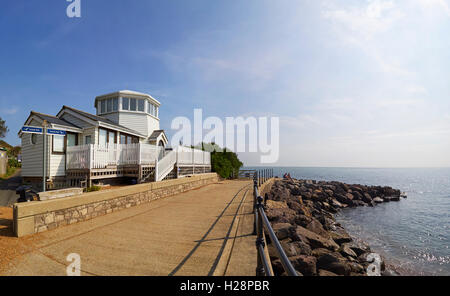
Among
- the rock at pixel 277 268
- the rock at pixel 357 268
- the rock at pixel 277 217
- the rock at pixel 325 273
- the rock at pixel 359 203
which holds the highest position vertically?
the rock at pixel 277 217

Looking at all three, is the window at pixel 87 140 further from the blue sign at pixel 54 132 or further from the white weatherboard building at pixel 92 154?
the blue sign at pixel 54 132

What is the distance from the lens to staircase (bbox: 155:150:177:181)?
1244cm

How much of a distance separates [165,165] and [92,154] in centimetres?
427

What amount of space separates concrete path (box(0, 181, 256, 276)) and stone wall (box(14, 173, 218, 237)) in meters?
0.23

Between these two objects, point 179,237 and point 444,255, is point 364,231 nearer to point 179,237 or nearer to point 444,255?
point 444,255

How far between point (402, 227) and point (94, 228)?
19.2m

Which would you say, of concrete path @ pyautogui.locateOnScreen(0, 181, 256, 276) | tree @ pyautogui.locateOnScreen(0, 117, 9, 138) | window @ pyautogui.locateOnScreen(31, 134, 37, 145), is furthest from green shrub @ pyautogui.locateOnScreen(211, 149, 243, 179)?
tree @ pyautogui.locateOnScreen(0, 117, 9, 138)

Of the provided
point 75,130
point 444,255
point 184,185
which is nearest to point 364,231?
point 444,255

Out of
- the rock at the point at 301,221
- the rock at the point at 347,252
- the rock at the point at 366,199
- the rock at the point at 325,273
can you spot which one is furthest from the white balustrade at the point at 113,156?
the rock at the point at 366,199

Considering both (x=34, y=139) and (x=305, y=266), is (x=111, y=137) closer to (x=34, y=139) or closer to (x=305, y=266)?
(x=34, y=139)

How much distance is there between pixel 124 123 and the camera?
17859 mm

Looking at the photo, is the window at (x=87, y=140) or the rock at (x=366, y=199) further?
the rock at (x=366, y=199)

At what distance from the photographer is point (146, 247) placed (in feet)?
13.5

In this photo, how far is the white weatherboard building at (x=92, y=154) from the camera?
1123cm
